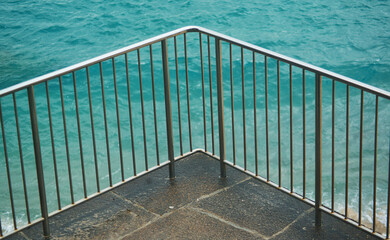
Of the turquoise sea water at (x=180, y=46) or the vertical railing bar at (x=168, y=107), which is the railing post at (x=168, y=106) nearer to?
the vertical railing bar at (x=168, y=107)

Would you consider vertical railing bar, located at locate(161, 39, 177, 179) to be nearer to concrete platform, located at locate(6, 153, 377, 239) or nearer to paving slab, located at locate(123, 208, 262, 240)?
concrete platform, located at locate(6, 153, 377, 239)

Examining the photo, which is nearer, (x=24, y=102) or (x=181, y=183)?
(x=181, y=183)

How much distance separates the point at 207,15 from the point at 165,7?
119 cm

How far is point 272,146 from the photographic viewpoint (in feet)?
32.3

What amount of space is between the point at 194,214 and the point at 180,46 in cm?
903

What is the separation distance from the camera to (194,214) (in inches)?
168

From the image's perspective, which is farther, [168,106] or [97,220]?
[168,106]

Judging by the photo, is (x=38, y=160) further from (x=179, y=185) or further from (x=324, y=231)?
(x=324, y=231)

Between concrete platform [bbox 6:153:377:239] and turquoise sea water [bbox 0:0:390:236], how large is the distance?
3.75 metres

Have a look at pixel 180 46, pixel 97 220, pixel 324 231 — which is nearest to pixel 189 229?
pixel 97 220

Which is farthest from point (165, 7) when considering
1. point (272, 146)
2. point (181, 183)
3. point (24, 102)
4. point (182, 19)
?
point (181, 183)

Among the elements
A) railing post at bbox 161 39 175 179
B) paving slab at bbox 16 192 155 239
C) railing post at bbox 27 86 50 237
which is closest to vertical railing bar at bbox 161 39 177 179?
railing post at bbox 161 39 175 179

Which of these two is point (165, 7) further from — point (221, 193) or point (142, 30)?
point (221, 193)

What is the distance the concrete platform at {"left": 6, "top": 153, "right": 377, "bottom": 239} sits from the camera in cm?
402
